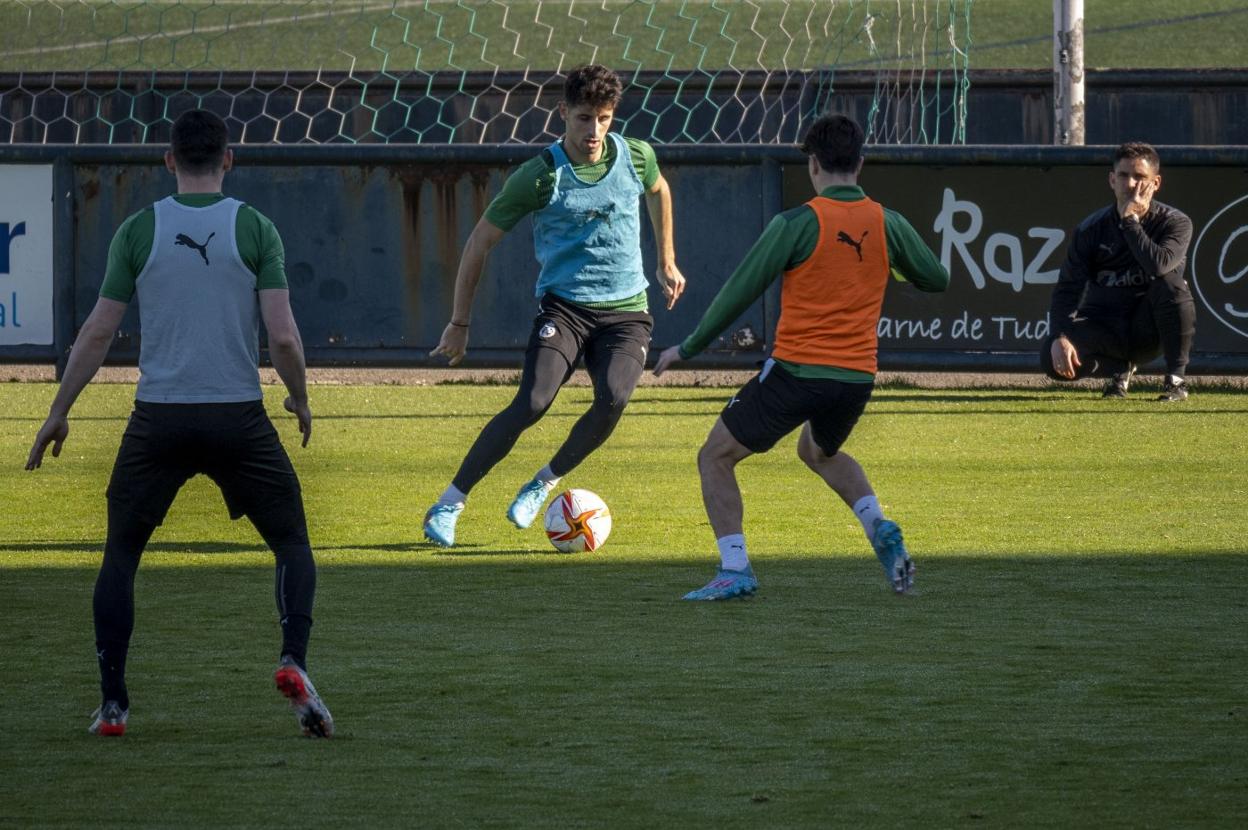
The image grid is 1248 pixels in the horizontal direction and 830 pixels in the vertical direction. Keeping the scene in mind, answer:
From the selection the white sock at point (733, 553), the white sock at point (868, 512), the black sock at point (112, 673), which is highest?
the white sock at point (868, 512)

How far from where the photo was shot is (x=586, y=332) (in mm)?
8641

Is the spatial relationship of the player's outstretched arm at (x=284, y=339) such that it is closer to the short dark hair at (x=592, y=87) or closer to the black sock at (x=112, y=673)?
the black sock at (x=112, y=673)

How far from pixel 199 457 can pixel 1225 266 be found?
10657 millimetres

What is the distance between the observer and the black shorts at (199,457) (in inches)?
206

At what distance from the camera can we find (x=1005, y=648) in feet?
20.5

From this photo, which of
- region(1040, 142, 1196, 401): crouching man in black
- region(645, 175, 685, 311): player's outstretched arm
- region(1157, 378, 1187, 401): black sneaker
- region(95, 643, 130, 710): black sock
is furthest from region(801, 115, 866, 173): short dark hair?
region(1157, 378, 1187, 401): black sneaker

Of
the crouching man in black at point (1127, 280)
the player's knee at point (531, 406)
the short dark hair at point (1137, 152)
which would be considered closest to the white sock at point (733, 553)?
the player's knee at point (531, 406)

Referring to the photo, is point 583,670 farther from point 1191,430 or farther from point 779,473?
point 1191,430

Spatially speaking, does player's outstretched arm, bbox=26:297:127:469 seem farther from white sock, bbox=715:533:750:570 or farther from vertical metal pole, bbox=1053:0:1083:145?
vertical metal pole, bbox=1053:0:1083:145

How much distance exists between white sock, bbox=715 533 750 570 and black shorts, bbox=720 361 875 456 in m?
0.32

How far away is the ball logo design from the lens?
1442cm

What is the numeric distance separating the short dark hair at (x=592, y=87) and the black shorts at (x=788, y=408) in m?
1.47

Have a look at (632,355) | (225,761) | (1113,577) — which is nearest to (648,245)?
(632,355)

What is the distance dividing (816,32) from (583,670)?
38.0 meters
